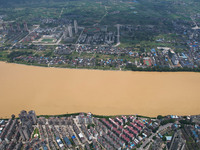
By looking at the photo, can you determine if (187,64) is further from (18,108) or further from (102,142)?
(18,108)

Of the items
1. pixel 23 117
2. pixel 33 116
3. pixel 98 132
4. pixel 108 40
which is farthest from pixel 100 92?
pixel 108 40

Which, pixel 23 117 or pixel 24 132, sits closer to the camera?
pixel 24 132

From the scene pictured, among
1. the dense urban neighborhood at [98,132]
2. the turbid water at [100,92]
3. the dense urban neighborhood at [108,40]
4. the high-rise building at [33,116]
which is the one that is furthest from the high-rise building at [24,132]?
the dense urban neighborhood at [108,40]

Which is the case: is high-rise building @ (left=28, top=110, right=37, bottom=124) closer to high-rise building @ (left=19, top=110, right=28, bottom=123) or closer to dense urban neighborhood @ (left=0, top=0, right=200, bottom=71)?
high-rise building @ (left=19, top=110, right=28, bottom=123)

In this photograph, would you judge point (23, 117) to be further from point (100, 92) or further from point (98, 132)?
point (100, 92)

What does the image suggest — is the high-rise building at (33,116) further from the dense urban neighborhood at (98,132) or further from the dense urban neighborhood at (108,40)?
the dense urban neighborhood at (108,40)

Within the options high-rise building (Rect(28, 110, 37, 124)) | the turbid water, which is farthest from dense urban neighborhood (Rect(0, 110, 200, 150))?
the turbid water
